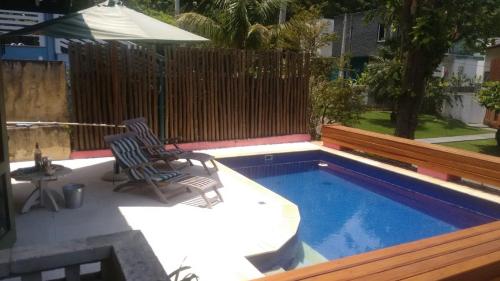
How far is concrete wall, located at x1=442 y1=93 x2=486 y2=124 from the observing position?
22.5 meters

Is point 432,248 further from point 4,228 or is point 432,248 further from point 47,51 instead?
point 47,51

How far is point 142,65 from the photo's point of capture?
9023 mm

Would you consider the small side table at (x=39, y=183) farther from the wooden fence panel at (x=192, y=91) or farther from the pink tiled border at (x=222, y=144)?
the wooden fence panel at (x=192, y=91)

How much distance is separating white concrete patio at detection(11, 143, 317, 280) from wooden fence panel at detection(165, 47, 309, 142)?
10.4ft

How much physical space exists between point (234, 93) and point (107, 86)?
10.0 feet

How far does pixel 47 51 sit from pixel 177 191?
1026cm

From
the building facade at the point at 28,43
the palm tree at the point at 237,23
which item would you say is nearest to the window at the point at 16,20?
the building facade at the point at 28,43

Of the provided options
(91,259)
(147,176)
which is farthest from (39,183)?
(91,259)

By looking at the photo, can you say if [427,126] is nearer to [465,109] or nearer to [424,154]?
[465,109]

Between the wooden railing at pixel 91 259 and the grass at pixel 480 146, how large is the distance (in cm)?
1565

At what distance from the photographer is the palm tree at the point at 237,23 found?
13.2 m

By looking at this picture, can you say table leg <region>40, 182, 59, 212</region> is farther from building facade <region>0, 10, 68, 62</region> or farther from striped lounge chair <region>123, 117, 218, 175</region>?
Answer: building facade <region>0, 10, 68, 62</region>

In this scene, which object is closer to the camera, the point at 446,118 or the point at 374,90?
the point at 374,90

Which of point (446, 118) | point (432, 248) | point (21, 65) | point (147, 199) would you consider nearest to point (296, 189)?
point (147, 199)
